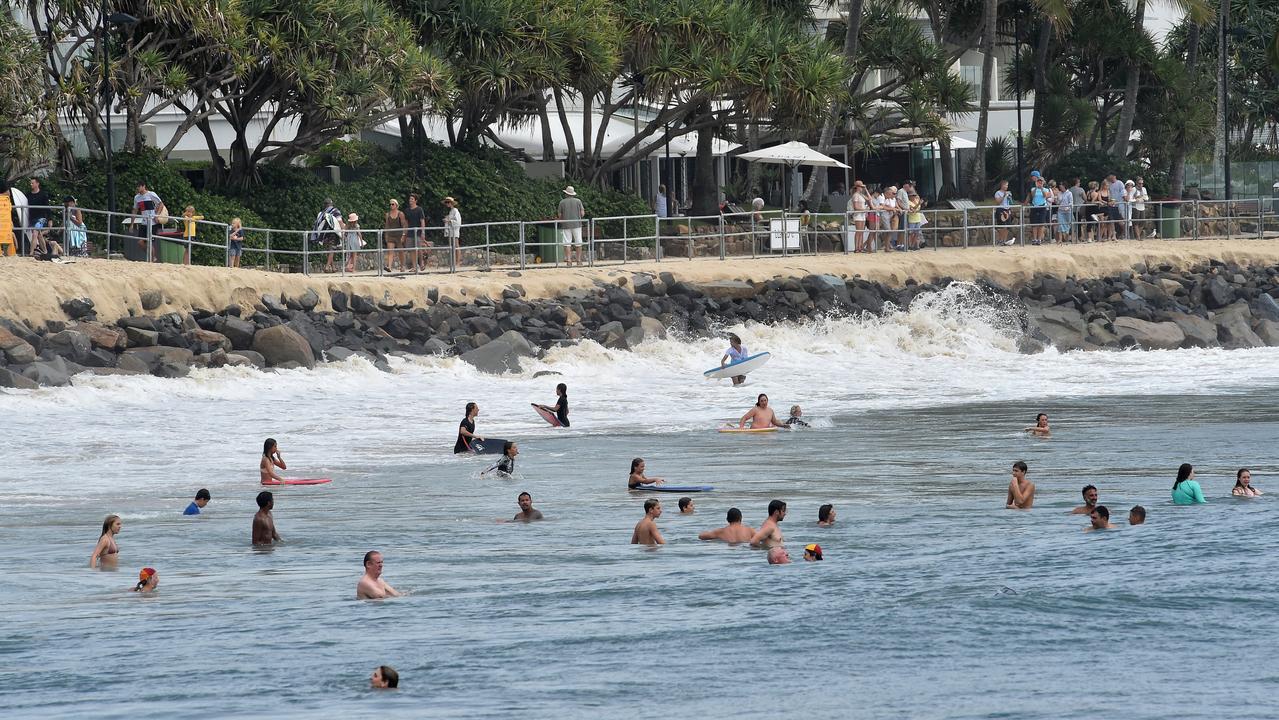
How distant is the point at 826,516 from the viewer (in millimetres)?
18297

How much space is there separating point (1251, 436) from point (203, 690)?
15549 millimetres

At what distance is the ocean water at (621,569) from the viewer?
45.8ft

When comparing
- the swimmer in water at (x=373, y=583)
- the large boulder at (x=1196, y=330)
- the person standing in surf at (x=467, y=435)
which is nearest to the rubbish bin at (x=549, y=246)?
the large boulder at (x=1196, y=330)

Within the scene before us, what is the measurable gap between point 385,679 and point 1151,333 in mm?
27541

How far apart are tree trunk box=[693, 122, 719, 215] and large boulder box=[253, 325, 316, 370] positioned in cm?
1523

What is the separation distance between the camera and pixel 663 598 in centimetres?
1620

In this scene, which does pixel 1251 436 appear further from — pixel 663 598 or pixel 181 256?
pixel 181 256

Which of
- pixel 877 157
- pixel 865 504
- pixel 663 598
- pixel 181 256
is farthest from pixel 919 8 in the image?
pixel 663 598

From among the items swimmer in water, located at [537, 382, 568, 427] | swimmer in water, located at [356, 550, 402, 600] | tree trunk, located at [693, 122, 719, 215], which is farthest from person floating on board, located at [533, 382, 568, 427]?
tree trunk, located at [693, 122, 719, 215]

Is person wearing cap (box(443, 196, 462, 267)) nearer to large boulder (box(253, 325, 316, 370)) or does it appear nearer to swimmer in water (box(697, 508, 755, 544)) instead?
large boulder (box(253, 325, 316, 370))

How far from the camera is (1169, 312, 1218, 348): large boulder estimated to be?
3847cm

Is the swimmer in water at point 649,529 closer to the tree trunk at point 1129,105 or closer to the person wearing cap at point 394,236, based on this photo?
the person wearing cap at point 394,236

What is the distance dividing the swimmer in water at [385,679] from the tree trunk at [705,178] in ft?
100

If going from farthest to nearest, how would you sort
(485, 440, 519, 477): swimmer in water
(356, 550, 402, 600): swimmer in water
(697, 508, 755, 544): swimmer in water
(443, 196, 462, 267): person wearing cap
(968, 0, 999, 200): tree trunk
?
(968, 0, 999, 200): tree trunk, (443, 196, 462, 267): person wearing cap, (485, 440, 519, 477): swimmer in water, (697, 508, 755, 544): swimmer in water, (356, 550, 402, 600): swimmer in water
